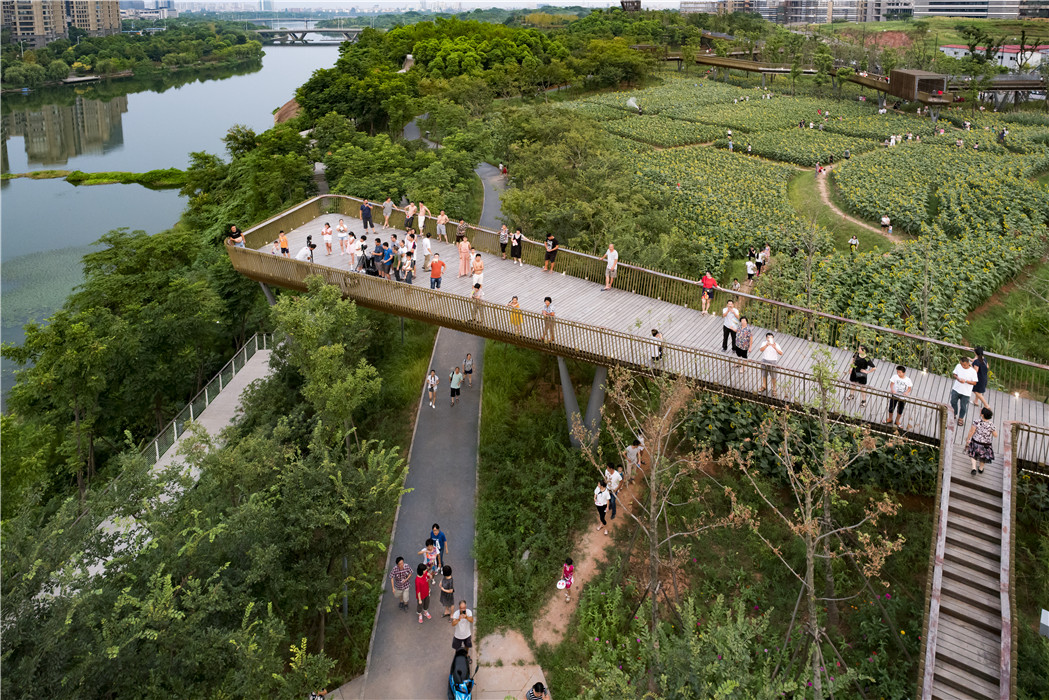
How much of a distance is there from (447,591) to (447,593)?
12 centimetres

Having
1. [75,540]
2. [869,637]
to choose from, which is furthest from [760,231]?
[75,540]

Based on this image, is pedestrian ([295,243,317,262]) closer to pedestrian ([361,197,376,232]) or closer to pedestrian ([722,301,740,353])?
pedestrian ([361,197,376,232])

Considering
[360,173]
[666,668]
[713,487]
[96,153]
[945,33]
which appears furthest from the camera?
[945,33]

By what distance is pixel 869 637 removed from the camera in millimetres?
12594

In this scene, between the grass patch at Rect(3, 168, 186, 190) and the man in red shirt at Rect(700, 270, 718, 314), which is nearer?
the man in red shirt at Rect(700, 270, 718, 314)

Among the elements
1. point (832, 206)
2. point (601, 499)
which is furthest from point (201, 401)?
point (832, 206)

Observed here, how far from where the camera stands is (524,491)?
1781 cm

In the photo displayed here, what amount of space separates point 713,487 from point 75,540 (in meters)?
12.8

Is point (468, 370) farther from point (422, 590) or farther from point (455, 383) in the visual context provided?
point (422, 590)

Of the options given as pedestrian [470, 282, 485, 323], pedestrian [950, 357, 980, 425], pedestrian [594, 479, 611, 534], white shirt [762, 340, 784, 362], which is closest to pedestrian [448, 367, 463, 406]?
pedestrian [470, 282, 485, 323]

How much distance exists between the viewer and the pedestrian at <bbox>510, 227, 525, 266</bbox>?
67.6 ft

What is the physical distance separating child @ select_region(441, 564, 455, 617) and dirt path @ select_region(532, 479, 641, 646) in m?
1.84

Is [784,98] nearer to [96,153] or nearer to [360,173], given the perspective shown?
[360,173]

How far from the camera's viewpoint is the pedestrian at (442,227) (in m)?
22.6
